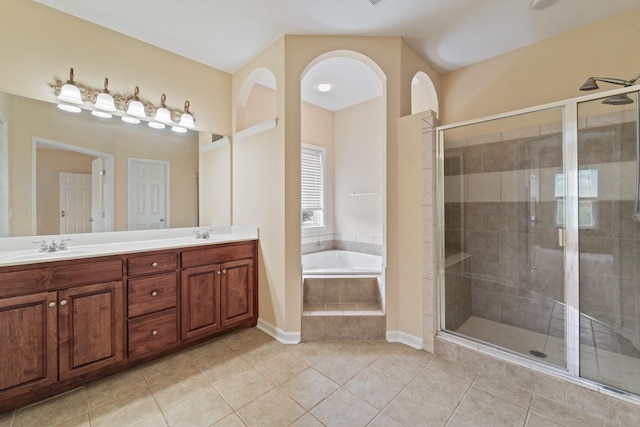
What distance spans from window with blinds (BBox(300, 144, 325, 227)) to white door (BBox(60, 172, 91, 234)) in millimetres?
2315

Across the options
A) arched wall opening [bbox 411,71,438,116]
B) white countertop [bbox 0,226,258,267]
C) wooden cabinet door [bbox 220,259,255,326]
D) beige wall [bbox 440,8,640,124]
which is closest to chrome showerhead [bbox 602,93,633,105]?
beige wall [bbox 440,8,640,124]

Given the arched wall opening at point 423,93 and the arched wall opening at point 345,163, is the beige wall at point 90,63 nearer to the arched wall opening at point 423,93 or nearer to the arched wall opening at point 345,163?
the arched wall opening at point 345,163

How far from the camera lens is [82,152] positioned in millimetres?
2162

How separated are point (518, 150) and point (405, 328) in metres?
1.94

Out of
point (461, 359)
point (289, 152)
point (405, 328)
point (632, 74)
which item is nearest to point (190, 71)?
point (289, 152)

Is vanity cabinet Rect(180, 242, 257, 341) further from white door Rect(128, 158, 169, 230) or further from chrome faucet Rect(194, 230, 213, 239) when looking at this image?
white door Rect(128, 158, 169, 230)

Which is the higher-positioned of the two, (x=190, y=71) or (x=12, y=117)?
(x=190, y=71)

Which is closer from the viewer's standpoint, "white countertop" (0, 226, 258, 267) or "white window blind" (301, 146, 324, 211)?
"white countertop" (0, 226, 258, 267)

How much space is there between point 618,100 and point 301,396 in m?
2.80

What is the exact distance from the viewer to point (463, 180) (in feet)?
8.19

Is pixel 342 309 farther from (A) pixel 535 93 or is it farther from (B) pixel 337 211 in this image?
(A) pixel 535 93

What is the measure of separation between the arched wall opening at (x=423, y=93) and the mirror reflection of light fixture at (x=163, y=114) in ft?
8.07

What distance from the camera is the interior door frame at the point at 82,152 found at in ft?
6.35

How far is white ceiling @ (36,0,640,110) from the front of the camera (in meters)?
1.99
